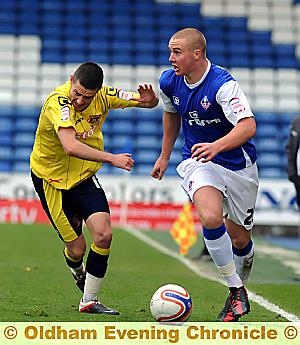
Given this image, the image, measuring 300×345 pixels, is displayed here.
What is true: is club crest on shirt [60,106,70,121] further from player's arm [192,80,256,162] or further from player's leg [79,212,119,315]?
player's arm [192,80,256,162]

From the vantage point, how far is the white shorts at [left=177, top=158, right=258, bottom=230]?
5895 mm

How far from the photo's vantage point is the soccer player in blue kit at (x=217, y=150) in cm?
564

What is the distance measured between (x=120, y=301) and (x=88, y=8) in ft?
68.4

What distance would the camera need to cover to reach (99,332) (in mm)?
4598

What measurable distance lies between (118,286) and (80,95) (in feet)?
8.99

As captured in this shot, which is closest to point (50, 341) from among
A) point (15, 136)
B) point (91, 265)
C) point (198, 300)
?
point (91, 265)

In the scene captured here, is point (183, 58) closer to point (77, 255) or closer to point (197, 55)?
point (197, 55)

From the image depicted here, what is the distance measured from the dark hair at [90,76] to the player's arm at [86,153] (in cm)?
35

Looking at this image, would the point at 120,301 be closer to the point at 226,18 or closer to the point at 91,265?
the point at 91,265

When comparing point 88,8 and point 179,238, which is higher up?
point 88,8

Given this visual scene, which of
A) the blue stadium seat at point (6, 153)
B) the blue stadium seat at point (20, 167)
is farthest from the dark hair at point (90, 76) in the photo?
the blue stadium seat at point (6, 153)

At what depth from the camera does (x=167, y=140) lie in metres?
6.46

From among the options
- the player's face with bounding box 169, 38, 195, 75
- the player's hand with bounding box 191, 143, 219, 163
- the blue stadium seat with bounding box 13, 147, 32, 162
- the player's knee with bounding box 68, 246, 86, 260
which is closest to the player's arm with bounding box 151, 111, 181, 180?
the player's face with bounding box 169, 38, 195, 75

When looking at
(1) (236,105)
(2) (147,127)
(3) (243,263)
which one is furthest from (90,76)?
(2) (147,127)
